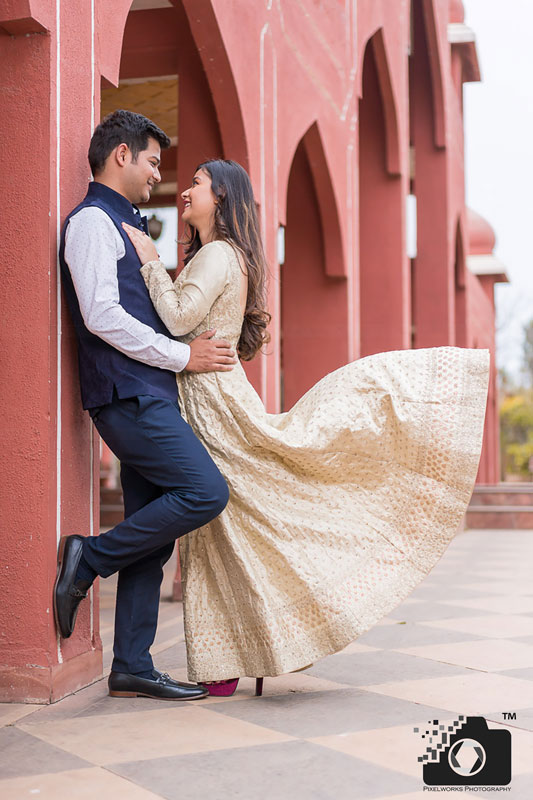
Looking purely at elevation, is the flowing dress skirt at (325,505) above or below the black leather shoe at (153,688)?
above

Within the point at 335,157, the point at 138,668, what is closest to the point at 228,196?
the point at 138,668

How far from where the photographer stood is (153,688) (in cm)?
319

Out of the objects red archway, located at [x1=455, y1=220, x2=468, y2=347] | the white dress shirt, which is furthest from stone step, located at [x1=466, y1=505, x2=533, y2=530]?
the white dress shirt

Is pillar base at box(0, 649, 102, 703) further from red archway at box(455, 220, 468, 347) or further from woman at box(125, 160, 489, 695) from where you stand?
red archway at box(455, 220, 468, 347)

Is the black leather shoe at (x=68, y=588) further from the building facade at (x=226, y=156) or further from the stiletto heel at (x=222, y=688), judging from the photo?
the stiletto heel at (x=222, y=688)

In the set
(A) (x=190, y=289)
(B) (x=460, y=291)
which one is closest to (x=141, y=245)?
(A) (x=190, y=289)

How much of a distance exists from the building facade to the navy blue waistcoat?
88mm

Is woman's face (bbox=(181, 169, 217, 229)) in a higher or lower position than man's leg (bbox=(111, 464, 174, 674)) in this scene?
higher

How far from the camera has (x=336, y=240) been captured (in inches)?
320

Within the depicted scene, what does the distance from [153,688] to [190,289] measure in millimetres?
1335

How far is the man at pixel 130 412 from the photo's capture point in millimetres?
3062

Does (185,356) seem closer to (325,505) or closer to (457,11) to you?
(325,505)

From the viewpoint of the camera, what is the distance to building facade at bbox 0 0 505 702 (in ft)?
10.4

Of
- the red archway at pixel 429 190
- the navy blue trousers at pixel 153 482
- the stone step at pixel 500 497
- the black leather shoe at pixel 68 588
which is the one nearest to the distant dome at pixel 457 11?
the red archway at pixel 429 190
